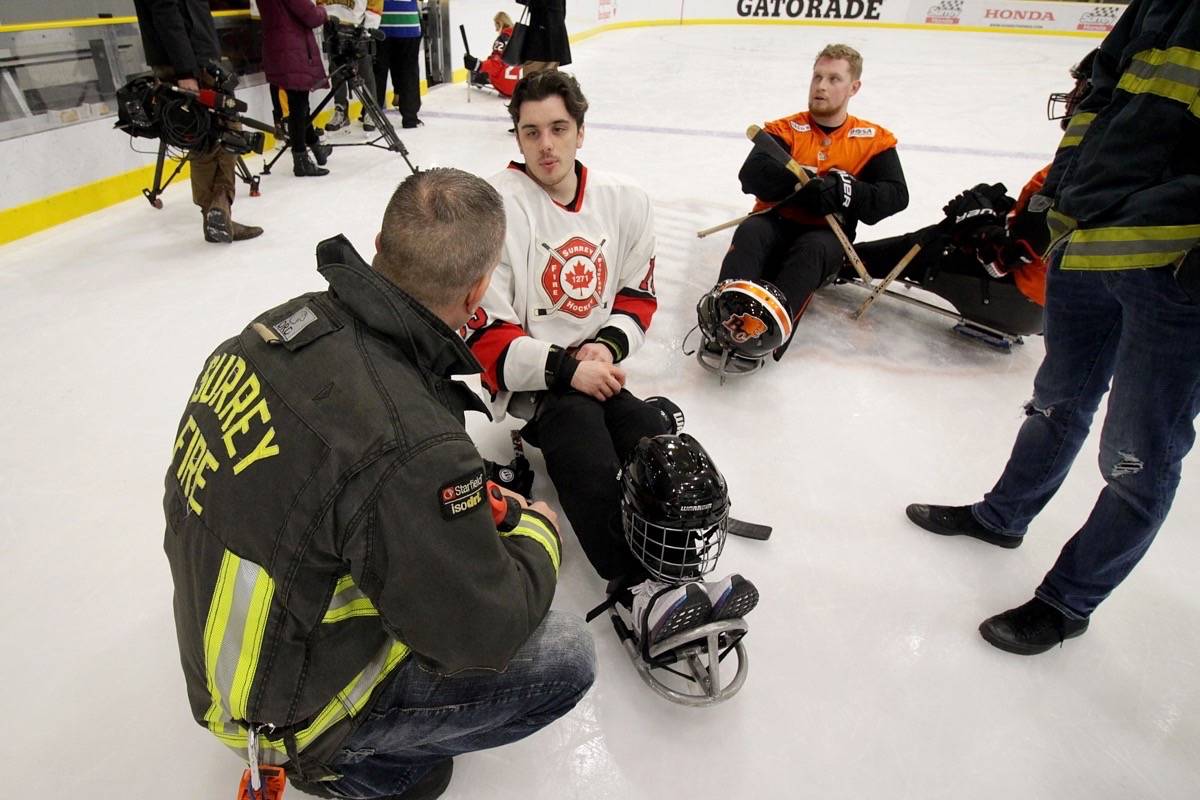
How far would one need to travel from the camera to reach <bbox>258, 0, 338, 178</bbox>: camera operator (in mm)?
3945

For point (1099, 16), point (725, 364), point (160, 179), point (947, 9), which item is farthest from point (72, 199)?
point (1099, 16)

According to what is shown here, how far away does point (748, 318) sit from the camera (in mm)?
→ 2047

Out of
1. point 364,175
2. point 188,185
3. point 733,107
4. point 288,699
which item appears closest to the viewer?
point 288,699

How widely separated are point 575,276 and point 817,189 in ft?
4.11

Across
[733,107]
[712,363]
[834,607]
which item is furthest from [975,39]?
[834,607]

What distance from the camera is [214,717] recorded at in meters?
0.81

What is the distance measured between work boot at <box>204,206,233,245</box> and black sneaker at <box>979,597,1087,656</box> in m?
3.28

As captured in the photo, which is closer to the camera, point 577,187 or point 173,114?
point 577,187

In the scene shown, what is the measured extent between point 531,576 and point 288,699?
31 centimetres

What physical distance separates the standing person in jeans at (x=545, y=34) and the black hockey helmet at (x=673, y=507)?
15.3ft

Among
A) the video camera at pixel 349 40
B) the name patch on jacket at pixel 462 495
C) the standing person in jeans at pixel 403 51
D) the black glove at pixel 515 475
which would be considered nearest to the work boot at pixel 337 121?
the standing person in jeans at pixel 403 51

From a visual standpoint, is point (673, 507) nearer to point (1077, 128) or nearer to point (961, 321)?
point (1077, 128)

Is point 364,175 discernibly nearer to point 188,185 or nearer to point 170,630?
point 188,185

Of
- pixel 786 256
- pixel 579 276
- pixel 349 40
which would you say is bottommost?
pixel 786 256
